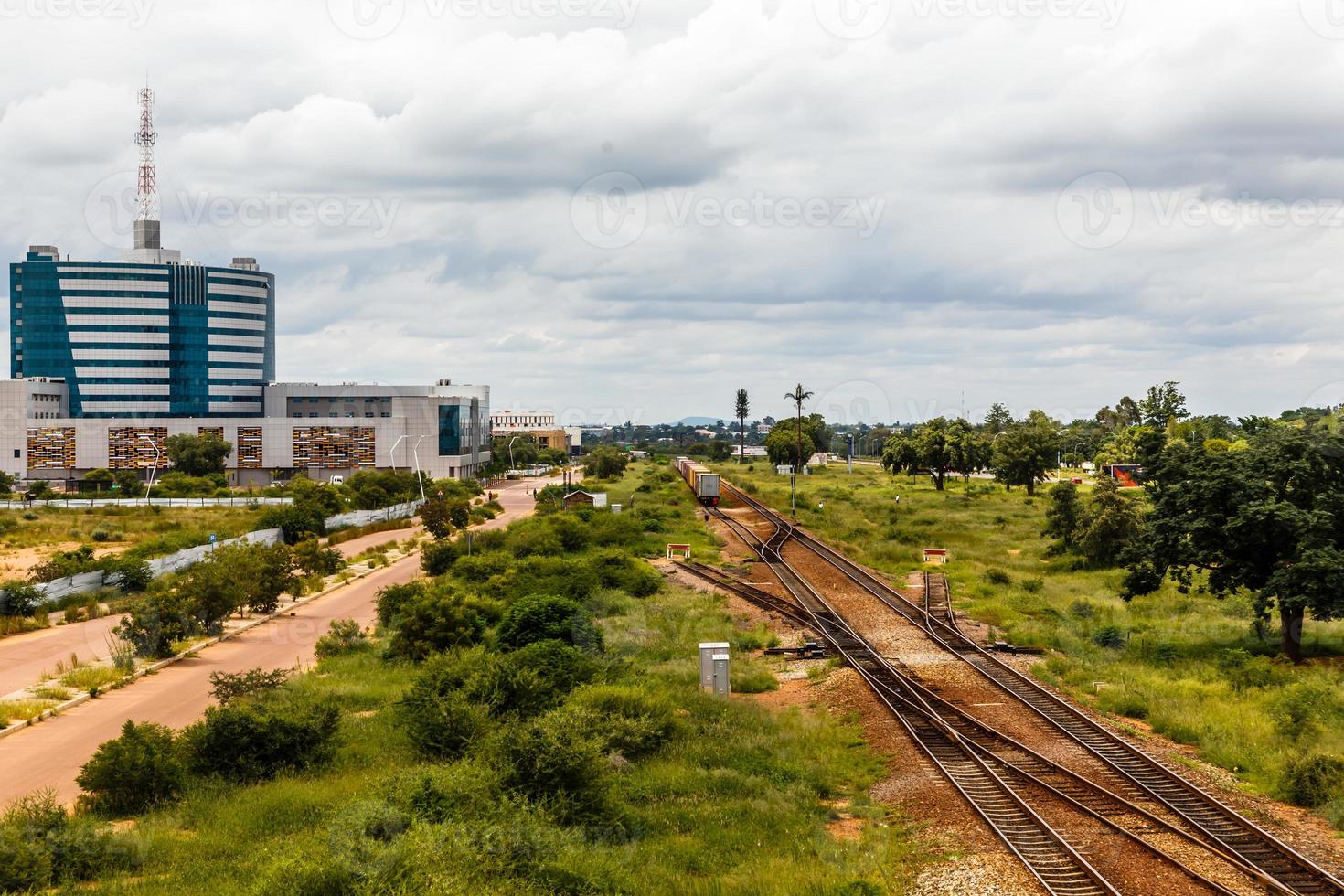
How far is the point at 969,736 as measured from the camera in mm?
20578

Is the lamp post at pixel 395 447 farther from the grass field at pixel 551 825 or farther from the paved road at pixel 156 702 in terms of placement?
the grass field at pixel 551 825

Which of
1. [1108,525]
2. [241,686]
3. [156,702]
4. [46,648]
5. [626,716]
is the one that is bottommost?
[46,648]

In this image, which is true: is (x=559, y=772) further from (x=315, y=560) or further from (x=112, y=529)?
(x=112, y=529)

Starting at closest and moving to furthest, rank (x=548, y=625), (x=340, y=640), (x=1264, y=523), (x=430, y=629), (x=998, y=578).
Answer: (x=1264, y=523) → (x=548, y=625) → (x=430, y=629) → (x=340, y=640) → (x=998, y=578)

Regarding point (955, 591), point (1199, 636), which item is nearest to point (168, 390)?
point (955, 591)

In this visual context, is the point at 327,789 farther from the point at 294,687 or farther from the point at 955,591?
the point at 955,591

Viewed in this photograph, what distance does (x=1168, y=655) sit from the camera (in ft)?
88.4

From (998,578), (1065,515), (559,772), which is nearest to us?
(559,772)

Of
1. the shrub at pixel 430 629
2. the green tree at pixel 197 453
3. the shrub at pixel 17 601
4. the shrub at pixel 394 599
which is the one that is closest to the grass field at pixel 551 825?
the shrub at pixel 430 629

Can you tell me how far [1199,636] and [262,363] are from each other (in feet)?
477

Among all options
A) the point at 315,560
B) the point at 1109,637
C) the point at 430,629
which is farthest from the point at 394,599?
the point at 1109,637

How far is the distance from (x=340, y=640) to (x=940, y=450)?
3187 inches

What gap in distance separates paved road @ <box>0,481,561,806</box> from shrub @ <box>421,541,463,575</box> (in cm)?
681

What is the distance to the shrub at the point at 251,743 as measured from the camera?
18016 millimetres
